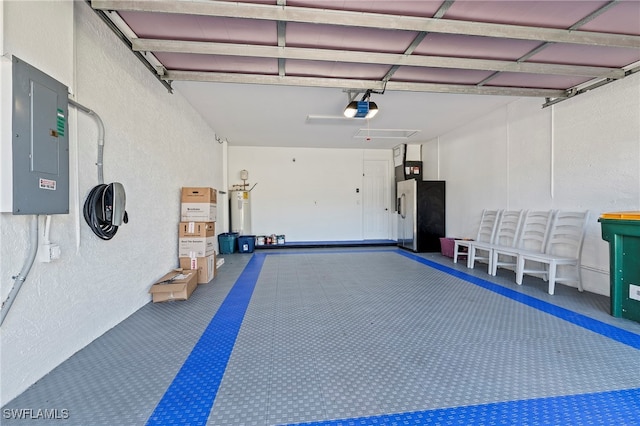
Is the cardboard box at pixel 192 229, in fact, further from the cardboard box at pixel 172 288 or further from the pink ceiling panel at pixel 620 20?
the pink ceiling panel at pixel 620 20

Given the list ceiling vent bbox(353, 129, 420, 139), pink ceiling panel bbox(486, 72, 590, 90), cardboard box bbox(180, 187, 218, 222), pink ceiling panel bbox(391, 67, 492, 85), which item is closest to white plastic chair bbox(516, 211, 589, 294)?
pink ceiling panel bbox(486, 72, 590, 90)

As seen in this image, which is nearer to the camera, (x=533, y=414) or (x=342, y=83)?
(x=533, y=414)

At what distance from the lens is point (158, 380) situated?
1801mm

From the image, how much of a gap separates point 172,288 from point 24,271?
5.55ft

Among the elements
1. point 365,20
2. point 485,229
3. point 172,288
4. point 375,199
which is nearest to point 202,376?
point 172,288

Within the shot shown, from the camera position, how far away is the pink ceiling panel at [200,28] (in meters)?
2.35

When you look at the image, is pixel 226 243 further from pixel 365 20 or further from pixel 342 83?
pixel 365 20

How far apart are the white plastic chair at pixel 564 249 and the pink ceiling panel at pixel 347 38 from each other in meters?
3.15

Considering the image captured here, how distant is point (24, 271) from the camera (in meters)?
1.62

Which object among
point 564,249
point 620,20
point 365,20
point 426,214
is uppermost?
point 620,20

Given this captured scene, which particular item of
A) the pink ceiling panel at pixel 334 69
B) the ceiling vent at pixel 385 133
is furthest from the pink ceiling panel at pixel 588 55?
the ceiling vent at pixel 385 133

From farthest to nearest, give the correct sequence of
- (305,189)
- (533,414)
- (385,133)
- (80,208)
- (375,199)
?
(375,199) < (305,189) < (385,133) < (80,208) < (533,414)

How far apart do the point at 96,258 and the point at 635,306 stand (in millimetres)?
4862

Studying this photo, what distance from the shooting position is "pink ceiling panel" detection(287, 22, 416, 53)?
2496 mm
